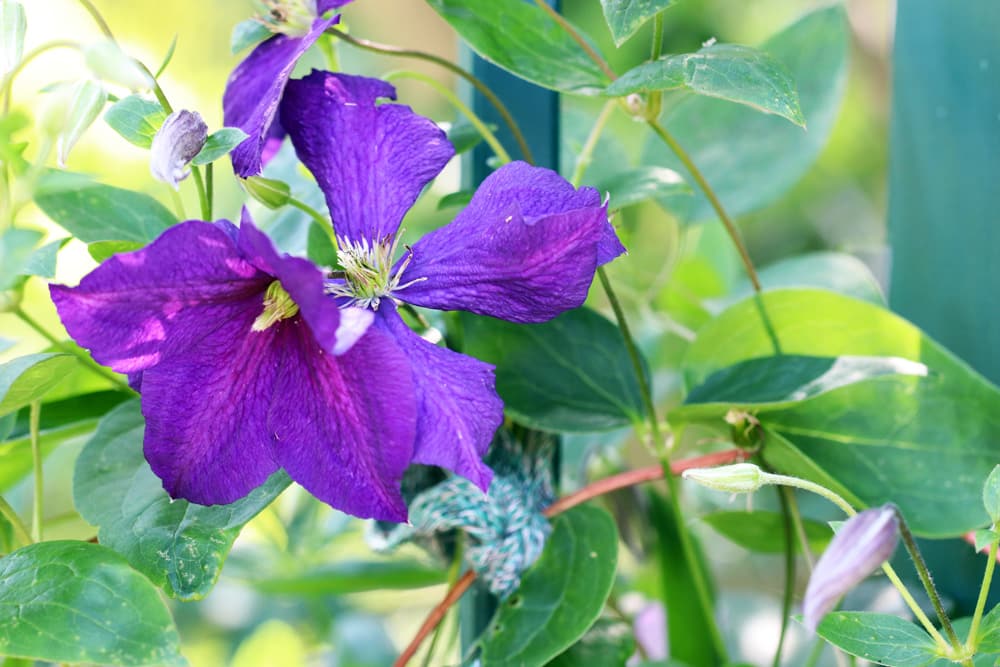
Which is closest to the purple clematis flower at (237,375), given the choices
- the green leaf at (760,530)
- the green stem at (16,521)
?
the green stem at (16,521)

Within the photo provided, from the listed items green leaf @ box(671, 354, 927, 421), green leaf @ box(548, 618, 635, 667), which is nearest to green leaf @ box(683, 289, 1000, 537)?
green leaf @ box(671, 354, 927, 421)

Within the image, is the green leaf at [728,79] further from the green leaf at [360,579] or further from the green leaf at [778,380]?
the green leaf at [360,579]

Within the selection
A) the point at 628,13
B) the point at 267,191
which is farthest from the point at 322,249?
the point at 628,13

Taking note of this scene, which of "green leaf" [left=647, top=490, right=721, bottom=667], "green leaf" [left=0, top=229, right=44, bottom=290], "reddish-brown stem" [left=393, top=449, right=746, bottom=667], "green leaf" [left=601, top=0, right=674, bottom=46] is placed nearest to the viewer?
"green leaf" [left=0, top=229, right=44, bottom=290]

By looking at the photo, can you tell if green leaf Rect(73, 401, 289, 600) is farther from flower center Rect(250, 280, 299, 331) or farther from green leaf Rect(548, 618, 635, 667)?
green leaf Rect(548, 618, 635, 667)

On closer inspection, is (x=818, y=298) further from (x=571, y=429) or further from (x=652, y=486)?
(x=652, y=486)

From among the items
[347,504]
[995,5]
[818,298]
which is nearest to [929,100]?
[995,5]
